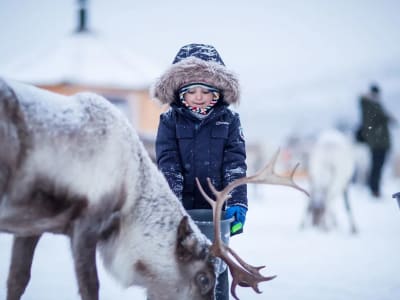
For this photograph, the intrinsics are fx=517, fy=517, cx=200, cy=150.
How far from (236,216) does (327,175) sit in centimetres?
512

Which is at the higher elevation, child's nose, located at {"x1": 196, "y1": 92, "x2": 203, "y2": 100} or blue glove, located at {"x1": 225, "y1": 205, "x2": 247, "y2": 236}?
child's nose, located at {"x1": 196, "y1": 92, "x2": 203, "y2": 100}

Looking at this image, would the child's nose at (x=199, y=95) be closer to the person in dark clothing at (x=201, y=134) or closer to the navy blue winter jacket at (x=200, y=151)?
the person in dark clothing at (x=201, y=134)

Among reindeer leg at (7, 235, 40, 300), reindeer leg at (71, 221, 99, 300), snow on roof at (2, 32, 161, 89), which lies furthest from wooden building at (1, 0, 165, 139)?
reindeer leg at (71, 221, 99, 300)

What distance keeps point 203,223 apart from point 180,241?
34 cm

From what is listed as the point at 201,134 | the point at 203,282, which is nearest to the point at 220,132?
the point at 201,134

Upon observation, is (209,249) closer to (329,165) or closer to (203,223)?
(203,223)

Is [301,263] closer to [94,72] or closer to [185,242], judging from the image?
[185,242]

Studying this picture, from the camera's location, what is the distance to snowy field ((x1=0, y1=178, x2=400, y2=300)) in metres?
3.56

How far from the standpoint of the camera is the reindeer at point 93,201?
2.12m

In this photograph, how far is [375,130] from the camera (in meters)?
10.0

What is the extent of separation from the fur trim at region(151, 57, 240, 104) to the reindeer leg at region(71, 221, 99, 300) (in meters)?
1.12

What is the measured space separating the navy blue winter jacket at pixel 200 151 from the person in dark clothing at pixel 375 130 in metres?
6.02

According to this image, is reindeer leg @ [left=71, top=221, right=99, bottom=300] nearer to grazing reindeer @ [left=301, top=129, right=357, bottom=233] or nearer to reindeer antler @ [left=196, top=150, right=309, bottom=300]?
reindeer antler @ [left=196, top=150, right=309, bottom=300]

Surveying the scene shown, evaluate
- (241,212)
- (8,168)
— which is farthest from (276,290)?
(8,168)
